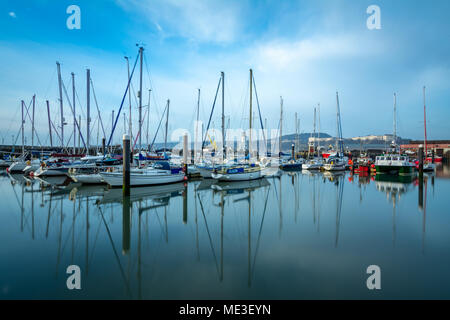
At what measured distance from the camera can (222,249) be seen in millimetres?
7176

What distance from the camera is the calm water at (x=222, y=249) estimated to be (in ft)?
16.2

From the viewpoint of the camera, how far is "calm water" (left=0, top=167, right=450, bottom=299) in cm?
494

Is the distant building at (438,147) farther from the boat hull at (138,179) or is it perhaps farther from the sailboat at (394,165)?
the boat hull at (138,179)

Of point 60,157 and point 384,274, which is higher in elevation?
point 60,157

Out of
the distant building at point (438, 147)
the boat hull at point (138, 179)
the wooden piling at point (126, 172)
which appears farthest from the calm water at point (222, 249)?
the distant building at point (438, 147)

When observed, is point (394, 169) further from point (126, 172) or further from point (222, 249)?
point (222, 249)

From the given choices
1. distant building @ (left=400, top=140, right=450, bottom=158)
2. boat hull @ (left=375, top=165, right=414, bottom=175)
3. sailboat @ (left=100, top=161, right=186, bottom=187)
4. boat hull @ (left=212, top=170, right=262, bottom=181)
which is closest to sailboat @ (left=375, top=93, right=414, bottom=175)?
boat hull @ (left=375, top=165, right=414, bottom=175)

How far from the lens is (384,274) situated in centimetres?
556

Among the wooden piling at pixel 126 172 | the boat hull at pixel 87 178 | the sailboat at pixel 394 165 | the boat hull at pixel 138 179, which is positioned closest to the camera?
the wooden piling at pixel 126 172

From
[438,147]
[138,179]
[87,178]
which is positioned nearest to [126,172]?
[138,179]

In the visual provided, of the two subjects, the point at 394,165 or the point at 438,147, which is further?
the point at 438,147
